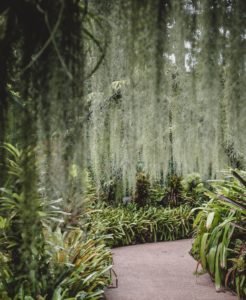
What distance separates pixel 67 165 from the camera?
2.58ft

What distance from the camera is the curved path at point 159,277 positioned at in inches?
141

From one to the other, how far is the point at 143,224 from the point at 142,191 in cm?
120

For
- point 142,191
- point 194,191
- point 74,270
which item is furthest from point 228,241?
point 194,191

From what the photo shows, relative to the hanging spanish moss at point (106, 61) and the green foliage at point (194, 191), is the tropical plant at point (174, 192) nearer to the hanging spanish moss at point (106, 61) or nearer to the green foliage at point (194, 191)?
the green foliage at point (194, 191)

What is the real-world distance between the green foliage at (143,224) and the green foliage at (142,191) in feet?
1.24

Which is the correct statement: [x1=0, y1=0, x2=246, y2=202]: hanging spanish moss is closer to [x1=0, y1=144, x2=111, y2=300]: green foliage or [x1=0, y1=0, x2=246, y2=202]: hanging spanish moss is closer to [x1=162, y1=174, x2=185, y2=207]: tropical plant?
[x1=0, y1=144, x2=111, y2=300]: green foliage

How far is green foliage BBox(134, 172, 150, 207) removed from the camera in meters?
7.55

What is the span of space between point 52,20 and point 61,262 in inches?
101

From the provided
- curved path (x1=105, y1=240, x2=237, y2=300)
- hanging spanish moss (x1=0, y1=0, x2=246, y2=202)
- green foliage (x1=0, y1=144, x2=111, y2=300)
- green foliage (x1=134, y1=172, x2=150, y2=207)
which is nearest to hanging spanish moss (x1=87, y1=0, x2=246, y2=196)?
hanging spanish moss (x1=0, y1=0, x2=246, y2=202)

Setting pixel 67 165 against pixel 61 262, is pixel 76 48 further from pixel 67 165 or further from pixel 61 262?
pixel 61 262

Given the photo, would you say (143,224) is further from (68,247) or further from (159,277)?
(68,247)

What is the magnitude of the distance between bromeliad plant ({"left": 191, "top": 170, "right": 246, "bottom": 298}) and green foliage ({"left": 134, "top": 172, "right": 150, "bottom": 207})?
3.83m

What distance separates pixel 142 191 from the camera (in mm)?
7613

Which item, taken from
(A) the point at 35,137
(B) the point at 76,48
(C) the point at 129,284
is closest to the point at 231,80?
(B) the point at 76,48
